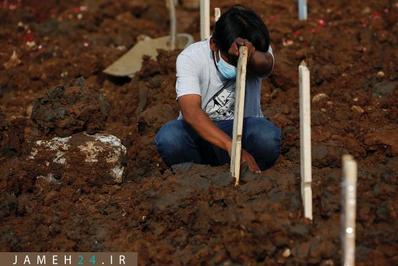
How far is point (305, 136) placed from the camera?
10.9 ft

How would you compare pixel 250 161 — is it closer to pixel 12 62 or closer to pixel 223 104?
pixel 223 104

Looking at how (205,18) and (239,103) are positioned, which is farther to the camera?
(205,18)

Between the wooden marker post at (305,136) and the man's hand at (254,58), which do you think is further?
the man's hand at (254,58)

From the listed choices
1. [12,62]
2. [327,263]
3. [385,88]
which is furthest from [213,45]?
[12,62]

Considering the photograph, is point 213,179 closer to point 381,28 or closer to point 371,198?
point 371,198

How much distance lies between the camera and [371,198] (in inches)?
142

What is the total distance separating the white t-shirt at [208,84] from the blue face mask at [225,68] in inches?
2.1

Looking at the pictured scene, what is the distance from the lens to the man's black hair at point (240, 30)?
3992 millimetres

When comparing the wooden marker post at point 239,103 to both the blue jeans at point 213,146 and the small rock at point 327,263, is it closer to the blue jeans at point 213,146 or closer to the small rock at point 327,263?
the blue jeans at point 213,146

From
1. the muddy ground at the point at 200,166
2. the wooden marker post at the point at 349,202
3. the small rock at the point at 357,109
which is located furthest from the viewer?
the small rock at the point at 357,109

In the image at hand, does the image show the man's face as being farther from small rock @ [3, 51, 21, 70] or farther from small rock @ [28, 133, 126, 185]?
small rock @ [3, 51, 21, 70]

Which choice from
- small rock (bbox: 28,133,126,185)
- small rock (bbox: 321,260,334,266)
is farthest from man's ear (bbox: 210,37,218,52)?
small rock (bbox: 321,260,334,266)

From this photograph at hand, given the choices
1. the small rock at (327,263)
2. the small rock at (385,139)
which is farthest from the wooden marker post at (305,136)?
the small rock at (385,139)

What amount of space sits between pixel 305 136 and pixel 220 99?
107 centimetres
